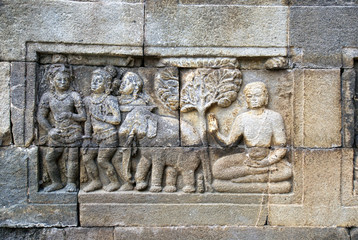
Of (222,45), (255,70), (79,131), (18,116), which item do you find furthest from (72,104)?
(255,70)

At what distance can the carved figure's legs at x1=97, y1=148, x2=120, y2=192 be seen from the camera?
3750 millimetres

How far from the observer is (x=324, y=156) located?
3.69 meters

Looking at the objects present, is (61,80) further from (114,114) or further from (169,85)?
(169,85)

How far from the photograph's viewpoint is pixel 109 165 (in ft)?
12.4

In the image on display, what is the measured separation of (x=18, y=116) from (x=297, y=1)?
3.55m

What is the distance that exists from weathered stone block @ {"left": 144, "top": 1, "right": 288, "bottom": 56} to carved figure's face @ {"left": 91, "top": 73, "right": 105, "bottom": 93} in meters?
0.69

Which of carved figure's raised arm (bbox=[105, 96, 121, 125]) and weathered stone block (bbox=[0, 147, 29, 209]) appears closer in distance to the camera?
weathered stone block (bbox=[0, 147, 29, 209])

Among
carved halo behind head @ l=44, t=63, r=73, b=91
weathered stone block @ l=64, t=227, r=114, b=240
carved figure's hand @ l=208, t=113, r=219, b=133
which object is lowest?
weathered stone block @ l=64, t=227, r=114, b=240

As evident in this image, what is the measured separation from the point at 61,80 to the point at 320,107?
3074mm

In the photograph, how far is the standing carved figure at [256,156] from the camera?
3.73 m

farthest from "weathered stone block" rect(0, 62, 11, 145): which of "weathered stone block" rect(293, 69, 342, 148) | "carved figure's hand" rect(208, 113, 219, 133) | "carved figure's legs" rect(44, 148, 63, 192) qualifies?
"weathered stone block" rect(293, 69, 342, 148)

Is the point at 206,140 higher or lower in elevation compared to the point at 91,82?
lower

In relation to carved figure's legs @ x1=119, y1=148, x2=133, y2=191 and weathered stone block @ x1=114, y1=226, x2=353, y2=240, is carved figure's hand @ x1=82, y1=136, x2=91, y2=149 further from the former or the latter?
weathered stone block @ x1=114, y1=226, x2=353, y2=240

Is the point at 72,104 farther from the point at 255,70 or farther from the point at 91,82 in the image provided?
the point at 255,70
